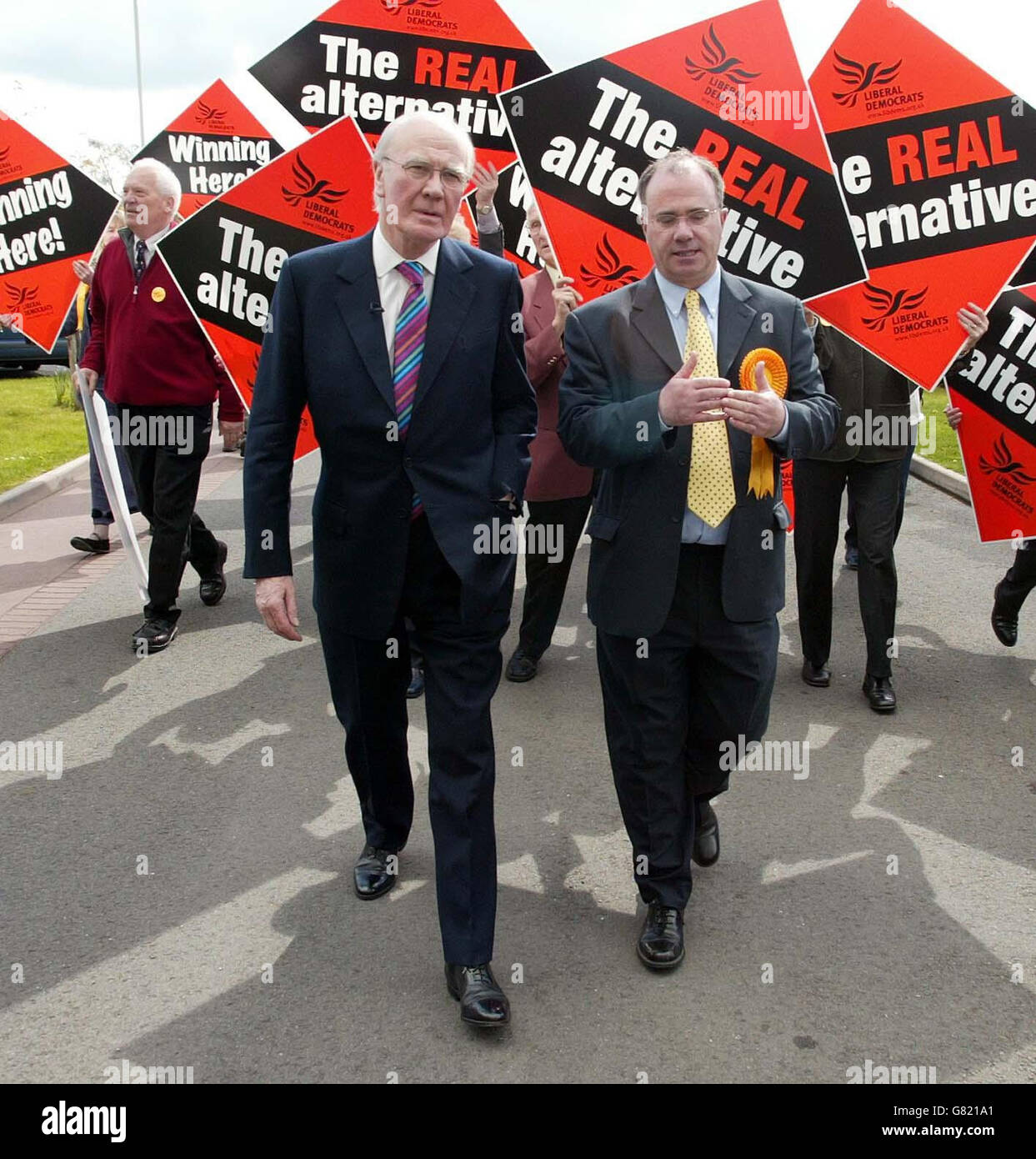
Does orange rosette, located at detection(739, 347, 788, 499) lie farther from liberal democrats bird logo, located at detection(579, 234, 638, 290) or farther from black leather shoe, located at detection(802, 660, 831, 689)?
black leather shoe, located at detection(802, 660, 831, 689)

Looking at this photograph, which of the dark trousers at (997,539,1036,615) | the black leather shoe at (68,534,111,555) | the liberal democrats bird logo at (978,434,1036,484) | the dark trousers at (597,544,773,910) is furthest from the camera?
the black leather shoe at (68,534,111,555)

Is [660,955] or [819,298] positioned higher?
[819,298]

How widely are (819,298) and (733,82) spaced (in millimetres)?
876

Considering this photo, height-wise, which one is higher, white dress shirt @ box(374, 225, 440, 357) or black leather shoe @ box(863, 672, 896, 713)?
white dress shirt @ box(374, 225, 440, 357)

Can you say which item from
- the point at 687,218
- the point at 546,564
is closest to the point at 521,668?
the point at 546,564

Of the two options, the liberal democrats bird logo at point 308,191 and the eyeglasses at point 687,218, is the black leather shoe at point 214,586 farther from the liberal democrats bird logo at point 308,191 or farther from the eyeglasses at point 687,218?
the eyeglasses at point 687,218

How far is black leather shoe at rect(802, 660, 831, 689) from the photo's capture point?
5.53m

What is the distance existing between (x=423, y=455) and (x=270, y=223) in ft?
8.53

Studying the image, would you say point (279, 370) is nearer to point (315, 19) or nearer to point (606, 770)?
point (606, 770)

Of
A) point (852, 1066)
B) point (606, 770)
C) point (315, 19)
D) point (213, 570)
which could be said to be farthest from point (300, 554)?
point (852, 1066)

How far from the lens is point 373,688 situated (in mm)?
3393

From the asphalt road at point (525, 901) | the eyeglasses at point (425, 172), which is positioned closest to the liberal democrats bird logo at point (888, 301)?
the asphalt road at point (525, 901)

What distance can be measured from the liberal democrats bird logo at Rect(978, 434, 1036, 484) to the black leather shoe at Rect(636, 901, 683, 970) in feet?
9.99

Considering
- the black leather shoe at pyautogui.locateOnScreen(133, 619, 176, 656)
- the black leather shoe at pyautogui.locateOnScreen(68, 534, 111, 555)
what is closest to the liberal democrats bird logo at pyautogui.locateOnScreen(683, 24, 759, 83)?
the black leather shoe at pyautogui.locateOnScreen(133, 619, 176, 656)
